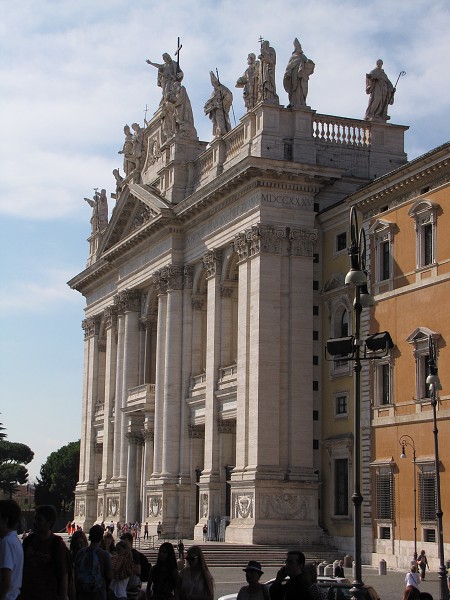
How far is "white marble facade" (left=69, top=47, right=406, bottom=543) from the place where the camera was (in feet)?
146

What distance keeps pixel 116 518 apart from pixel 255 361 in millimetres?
19393

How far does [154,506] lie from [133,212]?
16184 millimetres

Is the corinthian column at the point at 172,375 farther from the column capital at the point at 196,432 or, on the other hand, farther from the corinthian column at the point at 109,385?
the corinthian column at the point at 109,385

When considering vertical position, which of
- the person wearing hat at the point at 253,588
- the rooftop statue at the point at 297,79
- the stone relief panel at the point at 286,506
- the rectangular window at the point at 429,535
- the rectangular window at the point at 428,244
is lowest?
the person wearing hat at the point at 253,588

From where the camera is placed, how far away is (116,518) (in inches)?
2377

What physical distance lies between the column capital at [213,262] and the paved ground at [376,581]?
1494 cm

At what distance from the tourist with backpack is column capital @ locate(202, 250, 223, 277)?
119ft

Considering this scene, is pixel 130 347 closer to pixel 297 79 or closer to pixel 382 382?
pixel 297 79

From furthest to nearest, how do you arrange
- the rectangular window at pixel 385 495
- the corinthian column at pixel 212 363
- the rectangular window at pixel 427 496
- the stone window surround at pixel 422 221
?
the corinthian column at pixel 212 363 → the rectangular window at pixel 385 495 → the stone window surround at pixel 422 221 → the rectangular window at pixel 427 496

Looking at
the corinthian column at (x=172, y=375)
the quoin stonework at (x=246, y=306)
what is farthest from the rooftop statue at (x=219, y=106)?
the corinthian column at (x=172, y=375)

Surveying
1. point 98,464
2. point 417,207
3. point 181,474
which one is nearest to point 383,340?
point 417,207

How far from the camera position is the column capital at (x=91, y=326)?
70.1 meters

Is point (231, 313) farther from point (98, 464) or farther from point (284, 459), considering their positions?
point (98, 464)

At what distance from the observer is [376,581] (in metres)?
34.0
